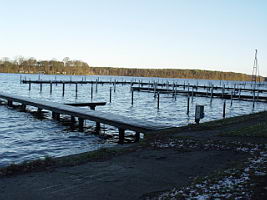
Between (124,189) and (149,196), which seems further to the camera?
(124,189)

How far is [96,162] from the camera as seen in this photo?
9844 mm

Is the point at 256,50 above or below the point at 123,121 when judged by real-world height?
above

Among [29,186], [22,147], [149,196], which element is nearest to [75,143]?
[22,147]

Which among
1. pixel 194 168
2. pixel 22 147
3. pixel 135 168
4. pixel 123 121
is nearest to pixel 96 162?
pixel 135 168

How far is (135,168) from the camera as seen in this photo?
8.99 metres

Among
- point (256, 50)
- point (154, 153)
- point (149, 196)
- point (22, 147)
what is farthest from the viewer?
point (256, 50)

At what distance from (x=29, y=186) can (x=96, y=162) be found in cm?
279

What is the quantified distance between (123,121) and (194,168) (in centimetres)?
1059

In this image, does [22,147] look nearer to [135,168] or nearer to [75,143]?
[75,143]

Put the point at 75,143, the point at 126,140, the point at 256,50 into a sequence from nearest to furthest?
the point at 75,143 → the point at 126,140 → the point at 256,50

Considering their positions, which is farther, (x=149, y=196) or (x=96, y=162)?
(x=96, y=162)

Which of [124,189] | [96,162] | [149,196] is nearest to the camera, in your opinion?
[149,196]

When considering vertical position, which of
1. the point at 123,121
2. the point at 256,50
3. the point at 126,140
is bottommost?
the point at 126,140

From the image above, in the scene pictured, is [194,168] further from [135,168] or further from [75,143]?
[75,143]
